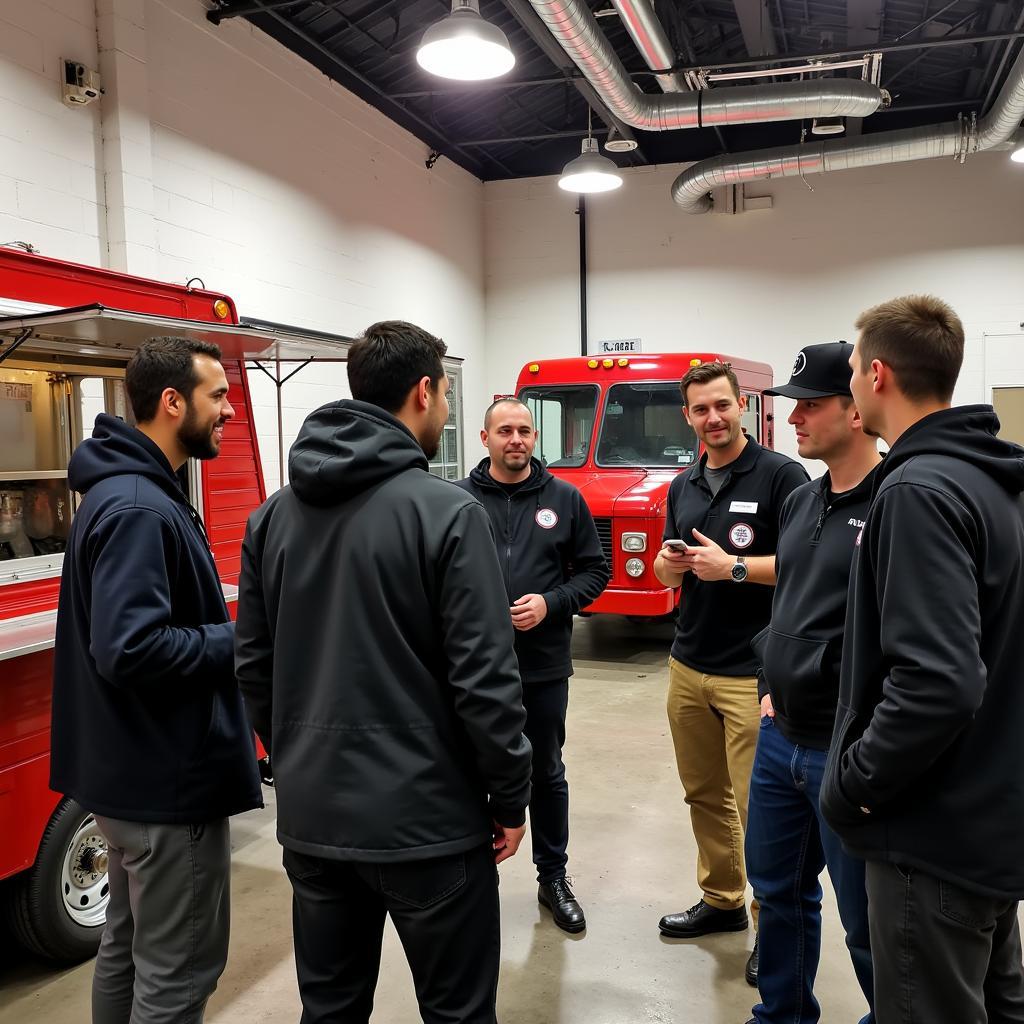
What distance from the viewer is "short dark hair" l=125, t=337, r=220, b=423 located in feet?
6.95

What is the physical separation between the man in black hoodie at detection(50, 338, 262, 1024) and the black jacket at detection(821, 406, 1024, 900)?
4.43 ft

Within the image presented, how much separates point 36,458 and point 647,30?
16.8 feet

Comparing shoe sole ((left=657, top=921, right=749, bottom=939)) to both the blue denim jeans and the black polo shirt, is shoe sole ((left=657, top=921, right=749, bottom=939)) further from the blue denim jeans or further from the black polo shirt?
the black polo shirt

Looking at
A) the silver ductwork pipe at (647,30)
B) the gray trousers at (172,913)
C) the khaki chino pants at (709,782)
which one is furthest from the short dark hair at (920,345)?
the silver ductwork pipe at (647,30)

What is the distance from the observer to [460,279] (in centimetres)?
1041

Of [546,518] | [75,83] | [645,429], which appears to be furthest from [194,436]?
[645,429]

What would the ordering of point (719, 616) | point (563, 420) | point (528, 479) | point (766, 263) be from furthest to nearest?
1. point (766, 263)
2. point (563, 420)
3. point (528, 479)
4. point (719, 616)

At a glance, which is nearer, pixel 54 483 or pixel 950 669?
pixel 950 669

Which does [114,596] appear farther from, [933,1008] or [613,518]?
[613,518]

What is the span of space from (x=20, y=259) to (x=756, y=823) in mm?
2927

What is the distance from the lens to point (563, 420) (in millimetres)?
7691

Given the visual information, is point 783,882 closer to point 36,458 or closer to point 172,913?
point 172,913

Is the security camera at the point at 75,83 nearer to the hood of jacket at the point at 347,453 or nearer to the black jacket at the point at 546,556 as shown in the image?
the black jacket at the point at 546,556

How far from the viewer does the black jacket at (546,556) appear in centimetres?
300
